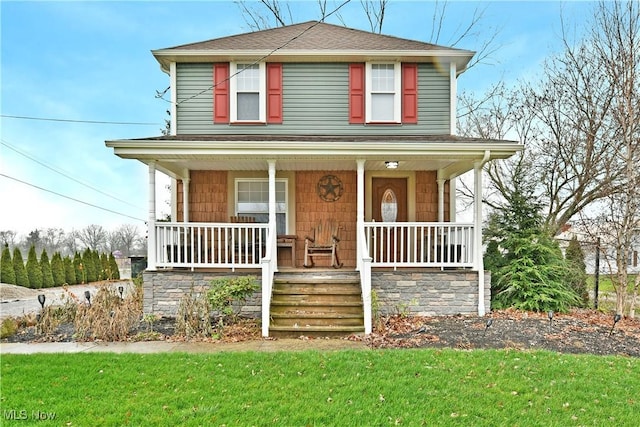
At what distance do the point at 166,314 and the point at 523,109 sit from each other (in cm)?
1155

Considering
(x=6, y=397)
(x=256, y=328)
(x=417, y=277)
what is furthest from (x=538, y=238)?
(x=6, y=397)

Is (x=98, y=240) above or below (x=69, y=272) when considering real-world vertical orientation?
above

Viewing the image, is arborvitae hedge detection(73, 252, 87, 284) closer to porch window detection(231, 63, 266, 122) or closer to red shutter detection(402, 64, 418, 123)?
porch window detection(231, 63, 266, 122)

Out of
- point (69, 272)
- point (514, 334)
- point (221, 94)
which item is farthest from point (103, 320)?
point (69, 272)

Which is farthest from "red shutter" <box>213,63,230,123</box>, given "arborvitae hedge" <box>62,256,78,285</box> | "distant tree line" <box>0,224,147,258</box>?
"distant tree line" <box>0,224,147,258</box>

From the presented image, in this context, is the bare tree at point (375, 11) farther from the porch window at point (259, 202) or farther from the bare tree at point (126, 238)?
the bare tree at point (126, 238)

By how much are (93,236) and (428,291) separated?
27484 millimetres

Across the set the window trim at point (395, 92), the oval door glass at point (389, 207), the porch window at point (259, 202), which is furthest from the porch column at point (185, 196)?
the oval door glass at point (389, 207)

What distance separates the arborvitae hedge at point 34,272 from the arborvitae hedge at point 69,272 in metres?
1.28

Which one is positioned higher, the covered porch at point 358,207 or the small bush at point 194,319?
the covered porch at point 358,207

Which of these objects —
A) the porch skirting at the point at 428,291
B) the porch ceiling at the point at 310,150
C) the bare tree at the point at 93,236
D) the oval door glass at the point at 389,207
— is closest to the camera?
the porch ceiling at the point at 310,150

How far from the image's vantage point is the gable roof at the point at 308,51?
895 cm

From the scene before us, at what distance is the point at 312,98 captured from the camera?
30.5 ft

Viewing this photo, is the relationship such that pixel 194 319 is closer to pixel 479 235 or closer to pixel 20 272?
pixel 479 235
